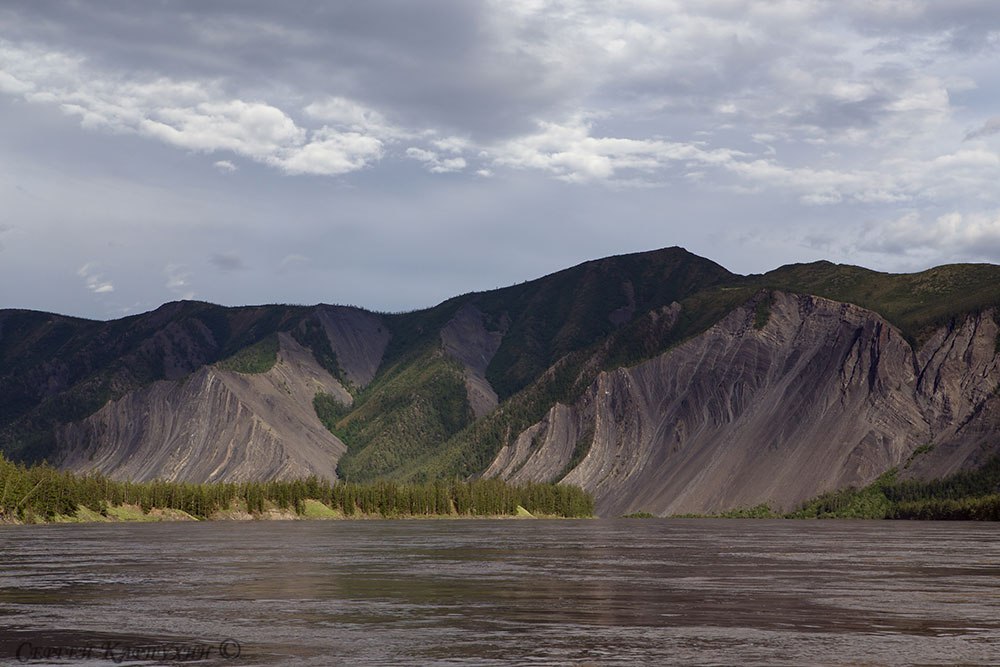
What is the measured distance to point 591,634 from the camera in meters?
46.5

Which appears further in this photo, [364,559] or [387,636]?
[364,559]

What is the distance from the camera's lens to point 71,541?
136 meters

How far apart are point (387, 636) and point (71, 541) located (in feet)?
331

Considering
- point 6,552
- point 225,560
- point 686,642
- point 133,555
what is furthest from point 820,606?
point 6,552

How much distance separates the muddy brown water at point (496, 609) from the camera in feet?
Answer: 136

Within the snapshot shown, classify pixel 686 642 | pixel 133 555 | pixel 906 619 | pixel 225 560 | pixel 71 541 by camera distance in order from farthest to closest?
pixel 71 541, pixel 133 555, pixel 225 560, pixel 906 619, pixel 686 642

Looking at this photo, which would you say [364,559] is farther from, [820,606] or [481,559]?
[820,606]

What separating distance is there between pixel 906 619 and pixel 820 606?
20.4ft

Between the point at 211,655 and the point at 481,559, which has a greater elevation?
the point at 211,655

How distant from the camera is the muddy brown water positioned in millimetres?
41344

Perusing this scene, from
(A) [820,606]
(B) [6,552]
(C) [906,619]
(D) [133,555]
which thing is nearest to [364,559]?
(D) [133,555]

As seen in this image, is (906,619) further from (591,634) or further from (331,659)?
(331,659)

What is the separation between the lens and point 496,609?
5622 cm

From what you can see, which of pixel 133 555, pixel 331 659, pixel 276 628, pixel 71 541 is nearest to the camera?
pixel 331 659
